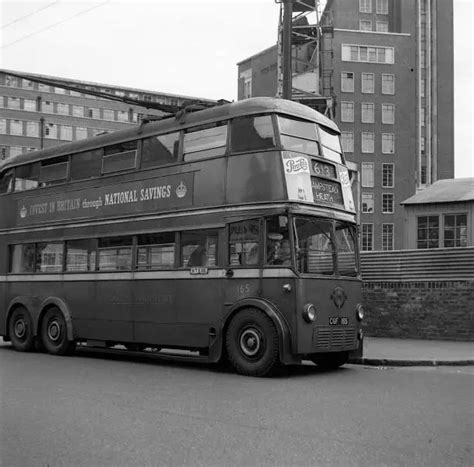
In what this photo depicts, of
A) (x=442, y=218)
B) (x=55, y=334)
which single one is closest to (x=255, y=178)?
(x=55, y=334)

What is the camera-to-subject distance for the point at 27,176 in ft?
53.1

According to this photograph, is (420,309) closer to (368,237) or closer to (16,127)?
(368,237)

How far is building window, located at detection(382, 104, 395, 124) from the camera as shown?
8162cm

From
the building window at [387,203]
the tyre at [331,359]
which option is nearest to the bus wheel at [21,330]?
the tyre at [331,359]

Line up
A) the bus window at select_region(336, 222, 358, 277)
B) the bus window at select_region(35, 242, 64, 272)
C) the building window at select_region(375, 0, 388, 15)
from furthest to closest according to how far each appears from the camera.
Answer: the building window at select_region(375, 0, 388, 15)
the bus window at select_region(35, 242, 64, 272)
the bus window at select_region(336, 222, 358, 277)

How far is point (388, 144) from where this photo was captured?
81188 mm

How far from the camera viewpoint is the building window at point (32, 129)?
93250 mm

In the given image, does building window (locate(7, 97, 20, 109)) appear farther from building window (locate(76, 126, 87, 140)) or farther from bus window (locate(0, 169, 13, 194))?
bus window (locate(0, 169, 13, 194))

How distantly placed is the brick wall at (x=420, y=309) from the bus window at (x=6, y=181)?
997 centimetres

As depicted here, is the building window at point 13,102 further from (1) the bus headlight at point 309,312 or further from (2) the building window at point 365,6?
(1) the bus headlight at point 309,312

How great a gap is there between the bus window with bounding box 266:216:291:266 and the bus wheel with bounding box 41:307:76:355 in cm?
573

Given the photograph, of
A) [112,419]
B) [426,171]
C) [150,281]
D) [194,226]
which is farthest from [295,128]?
[426,171]

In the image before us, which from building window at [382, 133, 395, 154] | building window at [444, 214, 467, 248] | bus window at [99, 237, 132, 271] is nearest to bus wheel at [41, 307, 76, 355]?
bus window at [99, 237, 132, 271]

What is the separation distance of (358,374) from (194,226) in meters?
3.87
